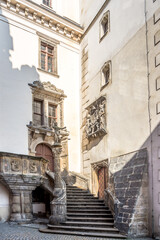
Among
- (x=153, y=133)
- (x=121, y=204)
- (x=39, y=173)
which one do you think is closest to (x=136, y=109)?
(x=153, y=133)

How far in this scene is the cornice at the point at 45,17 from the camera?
48.8ft

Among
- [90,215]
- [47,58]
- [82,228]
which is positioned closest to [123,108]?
[90,215]

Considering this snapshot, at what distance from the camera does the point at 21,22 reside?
1512 cm

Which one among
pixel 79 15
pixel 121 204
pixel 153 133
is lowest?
pixel 121 204

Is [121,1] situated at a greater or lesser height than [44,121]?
greater

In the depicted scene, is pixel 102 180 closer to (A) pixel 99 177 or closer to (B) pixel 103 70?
(A) pixel 99 177

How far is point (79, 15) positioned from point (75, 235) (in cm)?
1290

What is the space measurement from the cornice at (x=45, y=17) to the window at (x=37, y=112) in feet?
13.7

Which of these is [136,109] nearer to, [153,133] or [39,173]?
[153,133]

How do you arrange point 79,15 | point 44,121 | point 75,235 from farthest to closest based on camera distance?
point 79,15 < point 44,121 < point 75,235

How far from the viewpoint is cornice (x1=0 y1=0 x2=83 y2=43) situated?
14862mm

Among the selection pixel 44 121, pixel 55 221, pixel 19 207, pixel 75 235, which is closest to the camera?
pixel 75 235

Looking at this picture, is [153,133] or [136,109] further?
[136,109]

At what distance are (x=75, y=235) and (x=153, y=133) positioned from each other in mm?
4028
